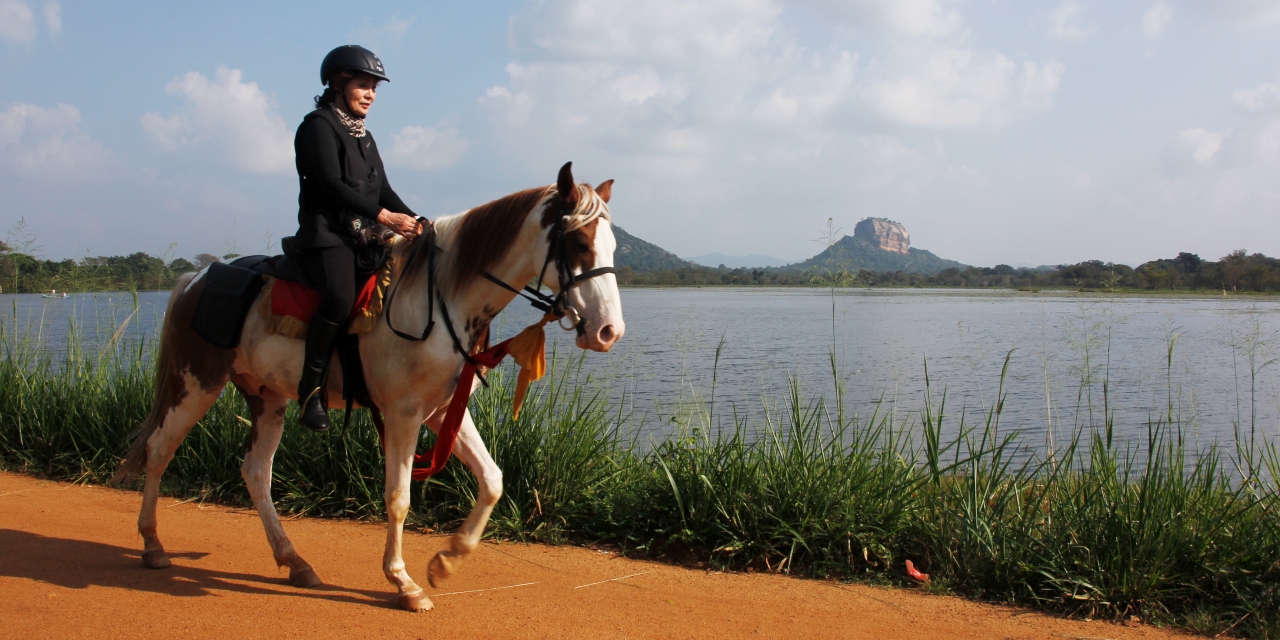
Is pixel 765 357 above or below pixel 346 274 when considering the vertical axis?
below

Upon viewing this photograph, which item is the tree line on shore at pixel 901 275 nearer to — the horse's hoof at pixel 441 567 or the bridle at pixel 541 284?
the bridle at pixel 541 284

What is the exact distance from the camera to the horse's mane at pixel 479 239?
148 inches

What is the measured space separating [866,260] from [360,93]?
10815 millimetres

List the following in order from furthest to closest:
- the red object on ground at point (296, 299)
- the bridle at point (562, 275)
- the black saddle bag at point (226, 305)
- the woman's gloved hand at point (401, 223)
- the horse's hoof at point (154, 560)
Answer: the horse's hoof at point (154, 560)
the black saddle bag at point (226, 305)
the red object on ground at point (296, 299)
the woman's gloved hand at point (401, 223)
the bridle at point (562, 275)

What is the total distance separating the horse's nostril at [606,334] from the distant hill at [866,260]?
3.06 m

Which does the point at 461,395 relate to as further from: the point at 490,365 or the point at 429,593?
the point at 429,593

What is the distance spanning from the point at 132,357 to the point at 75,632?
5002 mm

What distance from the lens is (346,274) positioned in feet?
12.7

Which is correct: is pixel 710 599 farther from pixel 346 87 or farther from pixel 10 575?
pixel 10 575

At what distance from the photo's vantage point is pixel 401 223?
3928 millimetres

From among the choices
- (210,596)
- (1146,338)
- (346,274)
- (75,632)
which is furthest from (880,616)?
(1146,338)

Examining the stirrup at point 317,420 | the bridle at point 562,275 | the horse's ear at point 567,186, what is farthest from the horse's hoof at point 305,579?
the horse's ear at point 567,186

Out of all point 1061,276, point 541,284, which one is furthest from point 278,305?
point 1061,276

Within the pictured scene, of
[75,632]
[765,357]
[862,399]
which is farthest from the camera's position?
[765,357]
